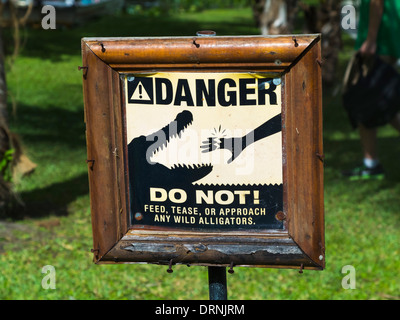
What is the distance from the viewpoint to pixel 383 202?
652cm

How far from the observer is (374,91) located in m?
6.96

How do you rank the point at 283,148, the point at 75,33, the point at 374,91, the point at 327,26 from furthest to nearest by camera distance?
the point at 75,33, the point at 327,26, the point at 374,91, the point at 283,148

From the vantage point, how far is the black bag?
22.6 ft

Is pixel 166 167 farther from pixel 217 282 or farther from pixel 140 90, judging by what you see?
pixel 217 282

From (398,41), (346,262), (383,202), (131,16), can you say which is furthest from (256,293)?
(131,16)

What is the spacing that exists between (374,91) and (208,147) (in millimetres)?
4892

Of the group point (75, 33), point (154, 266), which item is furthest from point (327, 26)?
point (75, 33)

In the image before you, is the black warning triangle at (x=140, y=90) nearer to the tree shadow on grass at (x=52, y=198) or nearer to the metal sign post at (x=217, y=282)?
the metal sign post at (x=217, y=282)

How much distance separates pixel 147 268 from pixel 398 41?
3.65 m

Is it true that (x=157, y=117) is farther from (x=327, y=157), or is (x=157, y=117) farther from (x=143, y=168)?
(x=327, y=157)

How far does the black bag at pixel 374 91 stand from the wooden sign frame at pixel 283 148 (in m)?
4.65

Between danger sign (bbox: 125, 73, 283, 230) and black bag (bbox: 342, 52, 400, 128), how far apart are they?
4655 millimetres

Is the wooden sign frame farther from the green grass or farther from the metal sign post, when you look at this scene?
the green grass

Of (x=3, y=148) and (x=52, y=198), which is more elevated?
(x=3, y=148)
